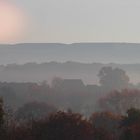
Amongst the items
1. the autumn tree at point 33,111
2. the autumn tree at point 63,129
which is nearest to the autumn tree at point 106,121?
the autumn tree at point 63,129

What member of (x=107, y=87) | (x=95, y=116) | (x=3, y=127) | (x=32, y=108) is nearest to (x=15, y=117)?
(x=32, y=108)

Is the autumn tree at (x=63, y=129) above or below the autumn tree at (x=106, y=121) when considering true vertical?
below

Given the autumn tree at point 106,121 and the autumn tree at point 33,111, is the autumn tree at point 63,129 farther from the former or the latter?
the autumn tree at point 33,111

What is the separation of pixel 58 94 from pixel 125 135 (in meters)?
88.6

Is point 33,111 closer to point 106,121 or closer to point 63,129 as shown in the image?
point 106,121

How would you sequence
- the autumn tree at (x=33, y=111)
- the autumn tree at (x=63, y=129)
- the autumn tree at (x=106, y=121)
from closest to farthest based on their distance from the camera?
the autumn tree at (x=63, y=129) < the autumn tree at (x=106, y=121) < the autumn tree at (x=33, y=111)

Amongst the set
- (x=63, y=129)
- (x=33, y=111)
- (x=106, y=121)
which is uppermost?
(x=33, y=111)

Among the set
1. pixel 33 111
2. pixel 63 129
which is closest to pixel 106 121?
pixel 63 129

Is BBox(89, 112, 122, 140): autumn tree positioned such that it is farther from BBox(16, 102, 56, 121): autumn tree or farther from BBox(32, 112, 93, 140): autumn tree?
BBox(16, 102, 56, 121): autumn tree

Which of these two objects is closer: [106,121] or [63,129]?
[63,129]

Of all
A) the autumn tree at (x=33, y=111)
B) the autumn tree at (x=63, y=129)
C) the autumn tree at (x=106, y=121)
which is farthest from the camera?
the autumn tree at (x=33, y=111)

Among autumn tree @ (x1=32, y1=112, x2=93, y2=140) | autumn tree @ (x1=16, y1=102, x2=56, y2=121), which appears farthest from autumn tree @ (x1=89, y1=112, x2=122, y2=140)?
autumn tree @ (x1=16, y1=102, x2=56, y2=121)

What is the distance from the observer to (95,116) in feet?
253

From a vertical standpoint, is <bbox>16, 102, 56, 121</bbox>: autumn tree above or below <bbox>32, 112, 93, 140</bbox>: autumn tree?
above
